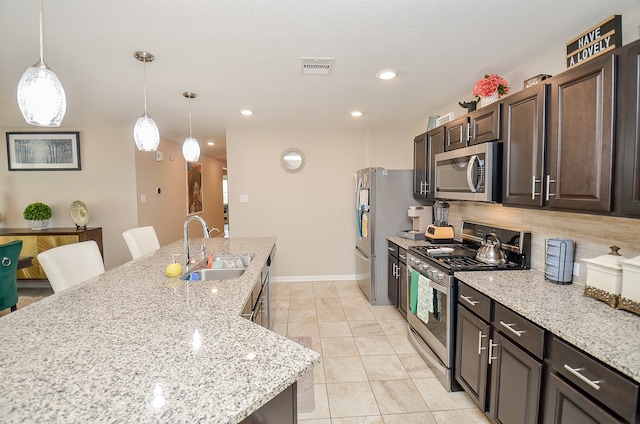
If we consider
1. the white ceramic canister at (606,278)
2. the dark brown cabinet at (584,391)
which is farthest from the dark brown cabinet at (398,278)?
the dark brown cabinet at (584,391)

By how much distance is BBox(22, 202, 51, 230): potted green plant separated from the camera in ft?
13.9

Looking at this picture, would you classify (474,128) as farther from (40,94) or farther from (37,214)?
(37,214)

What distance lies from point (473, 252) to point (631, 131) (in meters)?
1.53

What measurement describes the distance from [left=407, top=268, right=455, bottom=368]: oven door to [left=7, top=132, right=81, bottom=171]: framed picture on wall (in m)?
5.10

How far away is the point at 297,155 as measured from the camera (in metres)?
4.74

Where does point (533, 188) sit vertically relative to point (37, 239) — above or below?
above

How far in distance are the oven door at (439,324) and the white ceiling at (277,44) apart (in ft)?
5.21

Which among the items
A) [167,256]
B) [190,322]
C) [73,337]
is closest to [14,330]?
[73,337]

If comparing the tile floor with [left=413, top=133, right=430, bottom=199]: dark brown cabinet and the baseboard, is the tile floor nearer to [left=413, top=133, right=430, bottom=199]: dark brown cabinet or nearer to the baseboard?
the baseboard

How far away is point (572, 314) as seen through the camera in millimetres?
1397

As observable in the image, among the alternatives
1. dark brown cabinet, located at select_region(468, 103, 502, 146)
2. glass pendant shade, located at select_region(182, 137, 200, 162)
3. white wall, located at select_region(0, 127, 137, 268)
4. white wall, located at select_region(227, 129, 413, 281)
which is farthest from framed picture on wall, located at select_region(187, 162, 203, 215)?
dark brown cabinet, located at select_region(468, 103, 502, 146)

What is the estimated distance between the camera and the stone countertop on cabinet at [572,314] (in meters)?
1.09

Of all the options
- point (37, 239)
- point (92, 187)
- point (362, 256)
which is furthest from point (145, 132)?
point (37, 239)

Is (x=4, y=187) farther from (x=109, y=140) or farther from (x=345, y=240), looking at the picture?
(x=345, y=240)
